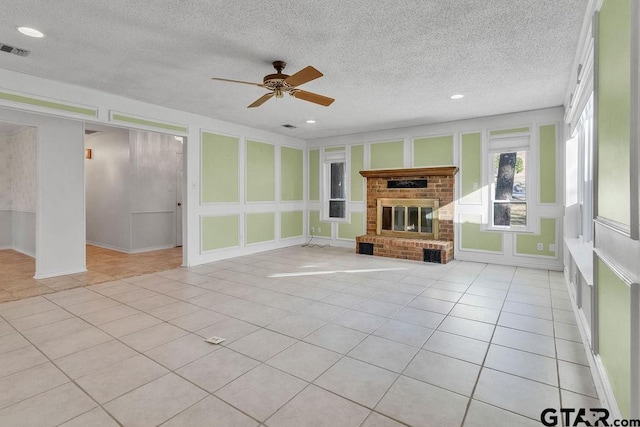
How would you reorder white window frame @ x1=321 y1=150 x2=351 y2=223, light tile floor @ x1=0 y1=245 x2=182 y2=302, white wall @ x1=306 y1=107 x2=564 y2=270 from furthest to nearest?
white window frame @ x1=321 y1=150 x2=351 y2=223, white wall @ x1=306 y1=107 x2=564 y2=270, light tile floor @ x1=0 y1=245 x2=182 y2=302

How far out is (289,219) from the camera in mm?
7789

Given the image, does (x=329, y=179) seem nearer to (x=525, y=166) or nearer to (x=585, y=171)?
(x=525, y=166)

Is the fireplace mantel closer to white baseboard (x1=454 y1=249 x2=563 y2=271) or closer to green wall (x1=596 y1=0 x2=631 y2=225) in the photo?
white baseboard (x1=454 y1=249 x2=563 y2=271)

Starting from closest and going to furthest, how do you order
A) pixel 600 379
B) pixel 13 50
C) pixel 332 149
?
pixel 600 379, pixel 13 50, pixel 332 149

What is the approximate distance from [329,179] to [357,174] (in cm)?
84

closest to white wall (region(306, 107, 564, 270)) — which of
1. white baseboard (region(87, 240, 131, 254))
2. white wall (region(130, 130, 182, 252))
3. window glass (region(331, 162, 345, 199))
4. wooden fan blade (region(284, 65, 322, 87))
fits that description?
window glass (region(331, 162, 345, 199))

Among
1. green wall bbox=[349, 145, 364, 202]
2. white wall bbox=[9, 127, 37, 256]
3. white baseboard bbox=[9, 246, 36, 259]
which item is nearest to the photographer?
white wall bbox=[9, 127, 37, 256]

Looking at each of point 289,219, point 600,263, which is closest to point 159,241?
point 289,219

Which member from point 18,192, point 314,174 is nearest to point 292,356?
point 314,174

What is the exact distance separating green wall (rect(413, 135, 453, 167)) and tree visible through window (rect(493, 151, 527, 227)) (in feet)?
2.65

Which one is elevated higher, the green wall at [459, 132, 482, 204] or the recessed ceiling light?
the recessed ceiling light

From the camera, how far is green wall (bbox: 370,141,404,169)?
675 cm

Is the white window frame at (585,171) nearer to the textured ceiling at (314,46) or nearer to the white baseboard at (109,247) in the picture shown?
the textured ceiling at (314,46)

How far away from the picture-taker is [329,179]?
313 inches
